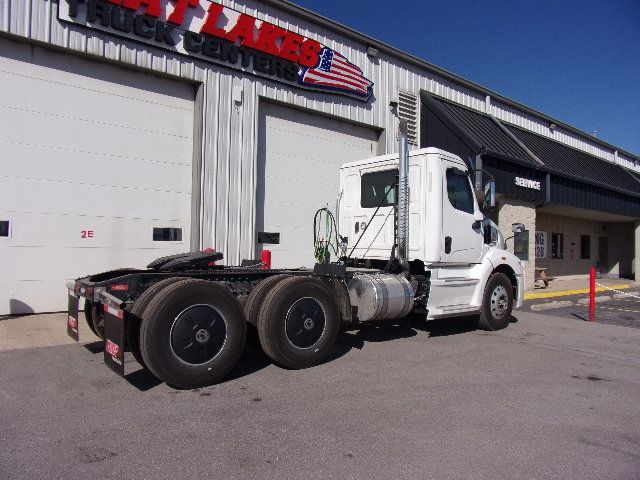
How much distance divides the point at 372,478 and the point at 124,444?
179 centimetres

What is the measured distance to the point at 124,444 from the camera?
12.0 feet

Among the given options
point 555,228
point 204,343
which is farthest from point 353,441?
point 555,228

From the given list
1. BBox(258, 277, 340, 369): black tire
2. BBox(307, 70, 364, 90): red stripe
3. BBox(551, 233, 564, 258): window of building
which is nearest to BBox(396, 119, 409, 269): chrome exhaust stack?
BBox(258, 277, 340, 369): black tire

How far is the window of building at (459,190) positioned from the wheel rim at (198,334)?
4.16m

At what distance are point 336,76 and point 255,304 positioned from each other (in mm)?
8333

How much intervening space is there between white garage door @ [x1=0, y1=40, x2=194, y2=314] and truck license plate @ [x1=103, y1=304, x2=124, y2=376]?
445 cm

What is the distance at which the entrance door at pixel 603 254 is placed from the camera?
2583 cm

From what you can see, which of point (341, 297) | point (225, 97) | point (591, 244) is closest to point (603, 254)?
point (591, 244)

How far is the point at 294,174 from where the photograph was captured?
38.8ft

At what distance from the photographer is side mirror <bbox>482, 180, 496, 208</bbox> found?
Answer: 796 cm

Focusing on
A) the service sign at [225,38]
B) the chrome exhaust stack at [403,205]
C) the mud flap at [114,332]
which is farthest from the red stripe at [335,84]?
the mud flap at [114,332]

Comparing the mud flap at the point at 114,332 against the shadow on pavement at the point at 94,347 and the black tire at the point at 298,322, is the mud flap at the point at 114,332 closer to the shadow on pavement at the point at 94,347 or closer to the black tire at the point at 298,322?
the black tire at the point at 298,322

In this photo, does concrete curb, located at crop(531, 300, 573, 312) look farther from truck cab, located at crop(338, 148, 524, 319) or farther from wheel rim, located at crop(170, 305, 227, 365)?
wheel rim, located at crop(170, 305, 227, 365)

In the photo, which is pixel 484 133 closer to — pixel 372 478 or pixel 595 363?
pixel 595 363
